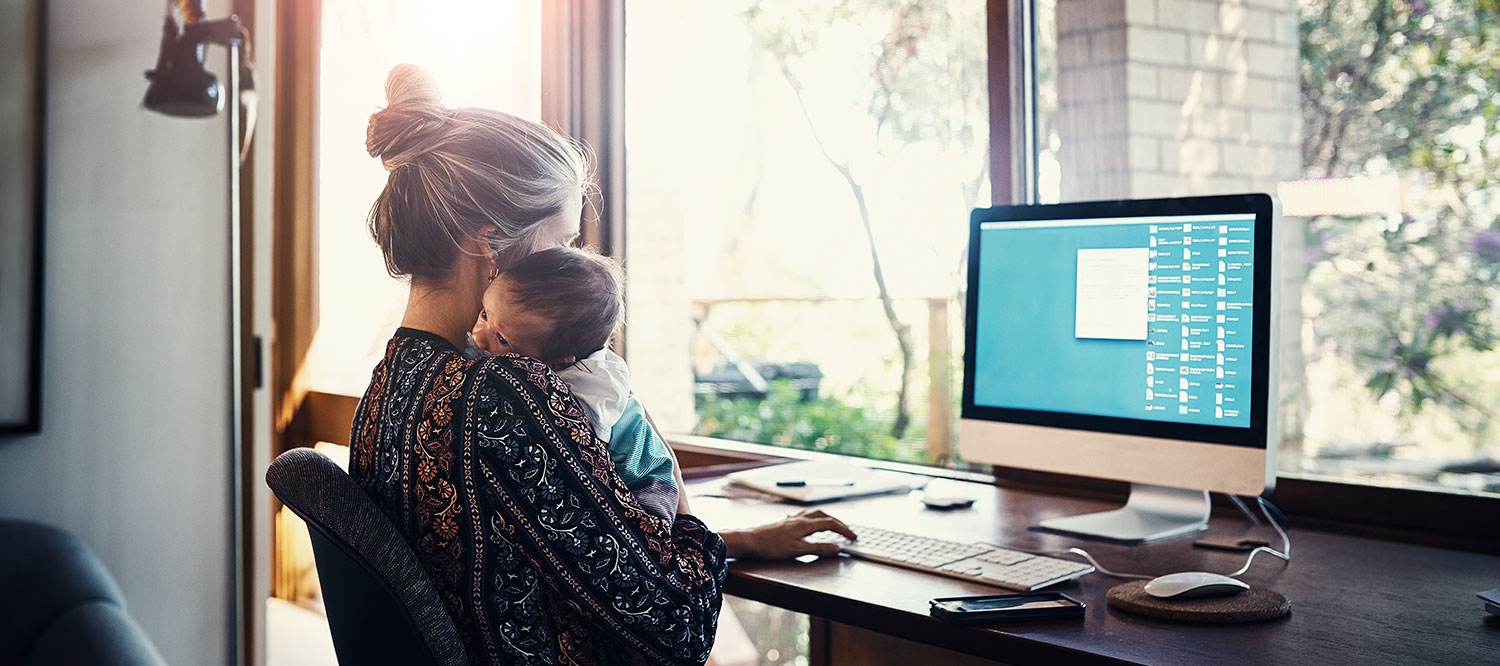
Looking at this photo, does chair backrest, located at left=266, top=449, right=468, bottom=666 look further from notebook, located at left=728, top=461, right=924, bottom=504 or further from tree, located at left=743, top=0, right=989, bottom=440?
tree, located at left=743, top=0, right=989, bottom=440

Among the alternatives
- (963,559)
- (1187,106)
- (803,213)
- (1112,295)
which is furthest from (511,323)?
(803,213)

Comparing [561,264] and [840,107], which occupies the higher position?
[840,107]

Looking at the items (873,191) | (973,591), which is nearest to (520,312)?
(973,591)

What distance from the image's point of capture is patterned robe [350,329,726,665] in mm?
1151

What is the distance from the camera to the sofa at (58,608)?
1698 millimetres

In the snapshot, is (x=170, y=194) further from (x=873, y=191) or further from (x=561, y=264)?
(x=873, y=191)

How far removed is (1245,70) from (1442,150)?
0.37 meters

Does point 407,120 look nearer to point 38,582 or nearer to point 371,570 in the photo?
point 371,570

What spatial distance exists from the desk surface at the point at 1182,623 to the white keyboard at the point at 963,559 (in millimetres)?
15

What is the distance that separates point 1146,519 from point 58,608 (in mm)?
1755

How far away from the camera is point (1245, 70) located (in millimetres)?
1905

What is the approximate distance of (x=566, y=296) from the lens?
1.35 meters

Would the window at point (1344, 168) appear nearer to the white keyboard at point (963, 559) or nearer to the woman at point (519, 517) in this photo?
the white keyboard at point (963, 559)

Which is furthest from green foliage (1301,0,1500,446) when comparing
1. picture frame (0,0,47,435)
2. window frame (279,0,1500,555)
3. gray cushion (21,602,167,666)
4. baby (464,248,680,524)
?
picture frame (0,0,47,435)
